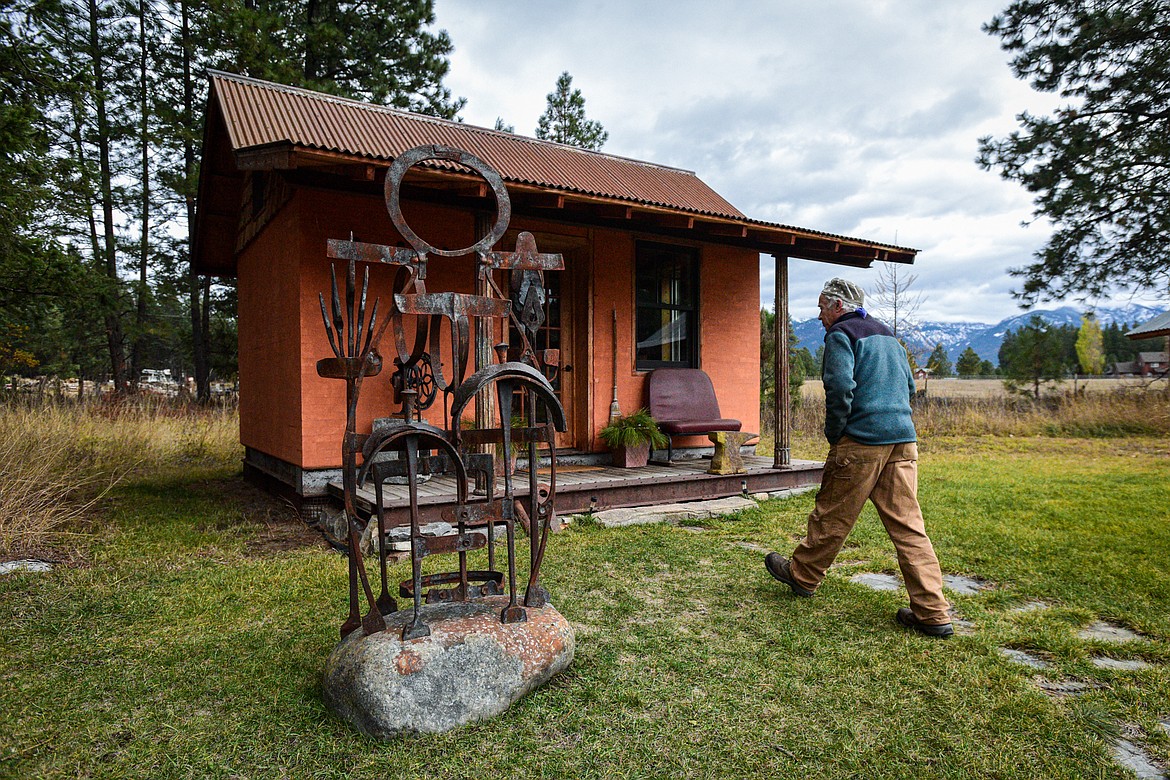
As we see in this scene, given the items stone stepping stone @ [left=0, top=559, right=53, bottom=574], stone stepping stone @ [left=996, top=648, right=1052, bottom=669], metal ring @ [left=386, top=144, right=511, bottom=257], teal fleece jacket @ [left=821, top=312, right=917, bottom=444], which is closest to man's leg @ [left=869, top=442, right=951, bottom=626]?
teal fleece jacket @ [left=821, top=312, right=917, bottom=444]

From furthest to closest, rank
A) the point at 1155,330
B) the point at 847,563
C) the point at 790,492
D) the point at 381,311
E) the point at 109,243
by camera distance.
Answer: the point at 109,243
the point at 1155,330
the point at 790,492
the point at 381,311
the point at 847,563

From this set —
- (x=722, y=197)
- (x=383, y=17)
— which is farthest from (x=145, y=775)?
(x=383, y=17)

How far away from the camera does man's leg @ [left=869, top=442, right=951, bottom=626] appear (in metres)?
3.18

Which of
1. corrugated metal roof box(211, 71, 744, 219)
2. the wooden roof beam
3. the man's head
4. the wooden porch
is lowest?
the wooden porch

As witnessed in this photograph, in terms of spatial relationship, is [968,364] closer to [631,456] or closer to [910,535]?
[631,456]

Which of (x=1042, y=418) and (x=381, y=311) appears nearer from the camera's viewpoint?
(x=381, y=311)

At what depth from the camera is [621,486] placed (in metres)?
6.00

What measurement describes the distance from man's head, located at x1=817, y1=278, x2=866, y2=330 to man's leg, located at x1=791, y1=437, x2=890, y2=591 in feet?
2.24

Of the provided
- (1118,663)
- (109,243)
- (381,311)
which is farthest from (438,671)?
(109,243)

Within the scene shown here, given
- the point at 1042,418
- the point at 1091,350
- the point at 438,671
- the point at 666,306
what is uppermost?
the point at 1091,350

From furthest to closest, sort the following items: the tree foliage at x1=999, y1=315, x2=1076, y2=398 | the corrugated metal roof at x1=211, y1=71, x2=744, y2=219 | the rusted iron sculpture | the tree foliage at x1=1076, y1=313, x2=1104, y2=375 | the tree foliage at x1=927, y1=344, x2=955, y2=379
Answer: the tree foliage at x1=1076, y1=313, x2=1104, y2=375, the tree foliage at x1=927, y1=344, x2=955, y2=379, the tree foliage at x1=999, y1=315, x2=1076, y2=398, the corrugated metal roof at x1=211, y1=71, x2=744, y2=219, the rusted iron sculpture

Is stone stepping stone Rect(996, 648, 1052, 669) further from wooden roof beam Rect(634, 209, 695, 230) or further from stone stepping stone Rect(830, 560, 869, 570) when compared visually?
wooden roof beam Rect(634, 209, 695, 230)

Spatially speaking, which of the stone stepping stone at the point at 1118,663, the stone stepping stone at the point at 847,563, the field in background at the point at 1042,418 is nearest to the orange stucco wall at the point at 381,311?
the stone stepping stone at the point at 847,563

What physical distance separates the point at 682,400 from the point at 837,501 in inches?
161
